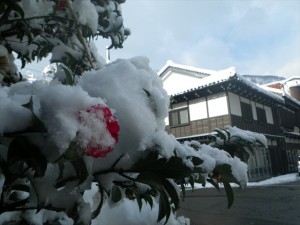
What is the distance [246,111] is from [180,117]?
127 inches

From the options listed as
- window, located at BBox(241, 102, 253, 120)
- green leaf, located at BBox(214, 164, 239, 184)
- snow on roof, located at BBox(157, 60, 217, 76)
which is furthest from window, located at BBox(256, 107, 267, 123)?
green leaf, located at BBox(214, 164, 239, 184)

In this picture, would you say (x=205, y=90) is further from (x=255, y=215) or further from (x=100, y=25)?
(x=100, y=25)

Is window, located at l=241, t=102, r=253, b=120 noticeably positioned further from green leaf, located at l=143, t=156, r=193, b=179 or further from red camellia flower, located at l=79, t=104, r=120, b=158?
red camellia flower, located at l=79, t=104, r=120, b=158

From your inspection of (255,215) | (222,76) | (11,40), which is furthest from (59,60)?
(222,76)

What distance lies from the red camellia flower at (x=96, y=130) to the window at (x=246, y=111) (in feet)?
47.7

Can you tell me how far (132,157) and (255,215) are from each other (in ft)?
18.4

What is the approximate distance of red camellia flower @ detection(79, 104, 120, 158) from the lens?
0.46 metres

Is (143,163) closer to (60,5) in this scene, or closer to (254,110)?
(60,5)

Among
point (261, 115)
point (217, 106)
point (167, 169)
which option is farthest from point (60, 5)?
point (261, 115)

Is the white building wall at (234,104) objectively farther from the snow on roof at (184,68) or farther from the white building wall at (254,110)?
the snow on roof at (184,68)

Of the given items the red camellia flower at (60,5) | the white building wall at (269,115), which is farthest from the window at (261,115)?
the red camellia flower at (60,5)

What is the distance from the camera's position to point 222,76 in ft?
42.8

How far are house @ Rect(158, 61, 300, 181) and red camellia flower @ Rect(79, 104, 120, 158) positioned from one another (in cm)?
1116

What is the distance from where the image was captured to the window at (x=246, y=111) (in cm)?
1443
